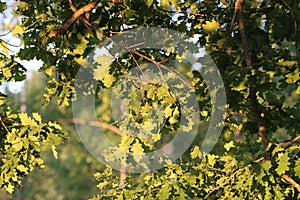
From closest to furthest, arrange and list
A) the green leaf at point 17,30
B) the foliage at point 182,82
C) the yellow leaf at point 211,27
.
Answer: the foliage at point 182,82
the green leaf at point 17,30
the yellow leaf at point 211,27

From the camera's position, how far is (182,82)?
7.03 meters

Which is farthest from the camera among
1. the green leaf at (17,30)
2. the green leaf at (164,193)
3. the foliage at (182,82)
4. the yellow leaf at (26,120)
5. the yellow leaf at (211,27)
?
the yellow leaf at (211,27)

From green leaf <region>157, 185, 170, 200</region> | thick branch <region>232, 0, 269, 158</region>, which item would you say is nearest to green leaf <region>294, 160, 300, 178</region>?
thick branch <region>232, 0, 269, 158</region>

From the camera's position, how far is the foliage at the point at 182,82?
6039mm

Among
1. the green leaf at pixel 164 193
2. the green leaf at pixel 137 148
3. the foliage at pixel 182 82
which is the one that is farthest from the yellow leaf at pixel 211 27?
the green leaf at pixel 164 193

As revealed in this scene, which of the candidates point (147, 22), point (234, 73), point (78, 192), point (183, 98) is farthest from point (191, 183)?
point (78, 192)

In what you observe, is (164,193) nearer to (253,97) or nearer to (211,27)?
(253,97)

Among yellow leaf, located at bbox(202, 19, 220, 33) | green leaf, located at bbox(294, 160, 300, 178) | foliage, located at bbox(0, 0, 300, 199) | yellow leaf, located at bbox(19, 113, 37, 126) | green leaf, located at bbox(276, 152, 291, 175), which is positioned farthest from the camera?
yellow leaf, located at bbox(202, 19, 220, 33)

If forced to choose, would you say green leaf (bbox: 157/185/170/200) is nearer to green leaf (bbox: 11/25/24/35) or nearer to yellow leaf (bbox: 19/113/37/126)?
yellow leaf (bbox: 19/113/37/126)

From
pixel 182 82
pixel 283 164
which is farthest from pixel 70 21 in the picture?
pixel 283 164

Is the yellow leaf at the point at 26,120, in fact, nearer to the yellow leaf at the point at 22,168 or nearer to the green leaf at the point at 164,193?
the yellow leaf at the point at 22,168

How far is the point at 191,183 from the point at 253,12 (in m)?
1.93

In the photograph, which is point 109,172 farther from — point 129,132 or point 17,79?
point 17,79

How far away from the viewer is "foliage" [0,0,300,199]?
19.8 ft
